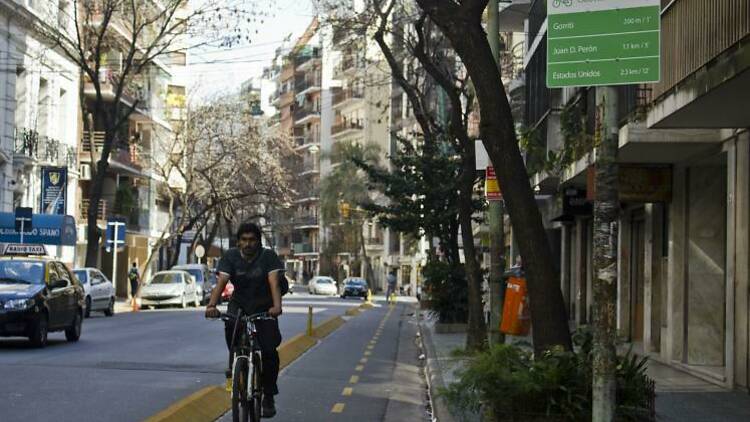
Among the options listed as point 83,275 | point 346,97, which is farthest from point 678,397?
point 346,97

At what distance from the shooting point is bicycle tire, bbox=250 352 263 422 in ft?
31.8

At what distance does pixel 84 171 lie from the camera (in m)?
51.7

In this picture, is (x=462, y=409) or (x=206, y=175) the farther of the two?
(x=206, y=175)

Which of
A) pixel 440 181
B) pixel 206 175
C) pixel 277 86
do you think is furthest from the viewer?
pixel 277 86

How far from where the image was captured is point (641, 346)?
73.8 feet

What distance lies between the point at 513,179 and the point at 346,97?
103773mm

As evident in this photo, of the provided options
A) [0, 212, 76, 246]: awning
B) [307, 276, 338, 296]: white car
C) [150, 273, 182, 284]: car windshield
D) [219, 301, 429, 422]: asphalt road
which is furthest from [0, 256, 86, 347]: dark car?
[307, 276, 338, 296]: white car

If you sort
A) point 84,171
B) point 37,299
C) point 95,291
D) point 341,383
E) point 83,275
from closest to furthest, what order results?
point 341,383 < point 37,299 < point 83,275 < point 95,291 < point 84,171

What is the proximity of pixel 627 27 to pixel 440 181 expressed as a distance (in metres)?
22.6

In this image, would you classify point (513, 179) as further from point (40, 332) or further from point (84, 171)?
point (84, 171)

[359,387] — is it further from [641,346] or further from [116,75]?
[116,75]

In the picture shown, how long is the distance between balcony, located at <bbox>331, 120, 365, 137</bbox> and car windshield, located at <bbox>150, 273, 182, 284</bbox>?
6445cm

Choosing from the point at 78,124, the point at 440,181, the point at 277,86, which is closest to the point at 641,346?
the point at 440,181

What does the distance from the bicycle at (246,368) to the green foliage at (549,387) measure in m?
1.76
